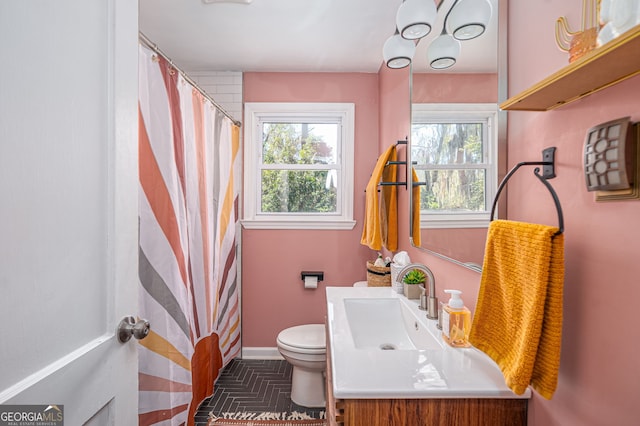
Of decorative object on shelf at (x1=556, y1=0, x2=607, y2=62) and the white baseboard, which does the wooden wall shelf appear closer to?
decorative object on shelf at (x1=556, y1=0, x2=607, y2=62)

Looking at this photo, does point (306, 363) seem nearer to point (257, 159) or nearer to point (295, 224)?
point (295, 224)

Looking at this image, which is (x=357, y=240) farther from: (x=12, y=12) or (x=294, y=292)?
(x=12, y=12)

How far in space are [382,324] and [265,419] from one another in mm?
1029

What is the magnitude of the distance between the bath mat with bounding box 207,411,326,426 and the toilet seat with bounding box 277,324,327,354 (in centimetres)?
40

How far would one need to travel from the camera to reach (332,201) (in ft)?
9.50

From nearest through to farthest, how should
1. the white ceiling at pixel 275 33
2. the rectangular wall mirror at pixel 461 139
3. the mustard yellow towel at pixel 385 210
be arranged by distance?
the rectangular wall mirror at pixel 461 139, the white ceiling at pixel 275 33, the mustard yellow towel at pixel 385 210

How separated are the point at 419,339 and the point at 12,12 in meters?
1.50

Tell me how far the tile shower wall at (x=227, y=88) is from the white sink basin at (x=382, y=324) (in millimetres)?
1933

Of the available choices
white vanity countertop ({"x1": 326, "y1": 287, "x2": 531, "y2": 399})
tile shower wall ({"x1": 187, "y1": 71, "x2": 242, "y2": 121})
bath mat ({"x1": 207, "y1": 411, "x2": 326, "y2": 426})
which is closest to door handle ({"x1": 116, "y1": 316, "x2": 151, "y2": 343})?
white vanity countertop ({"x1": 326, "y1": 287, "x2": 531, "y2": 399})

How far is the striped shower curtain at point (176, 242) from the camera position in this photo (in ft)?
4.86

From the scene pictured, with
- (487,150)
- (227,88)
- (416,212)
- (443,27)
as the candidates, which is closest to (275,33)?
(227,88)

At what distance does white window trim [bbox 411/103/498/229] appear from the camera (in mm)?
1046

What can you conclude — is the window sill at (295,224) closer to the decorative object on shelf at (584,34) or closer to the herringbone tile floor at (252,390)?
the herringbone tile floor at (252,390)

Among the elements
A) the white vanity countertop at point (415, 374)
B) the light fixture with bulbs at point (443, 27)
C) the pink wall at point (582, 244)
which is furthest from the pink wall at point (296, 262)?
the pink wall at point (582, 244)
